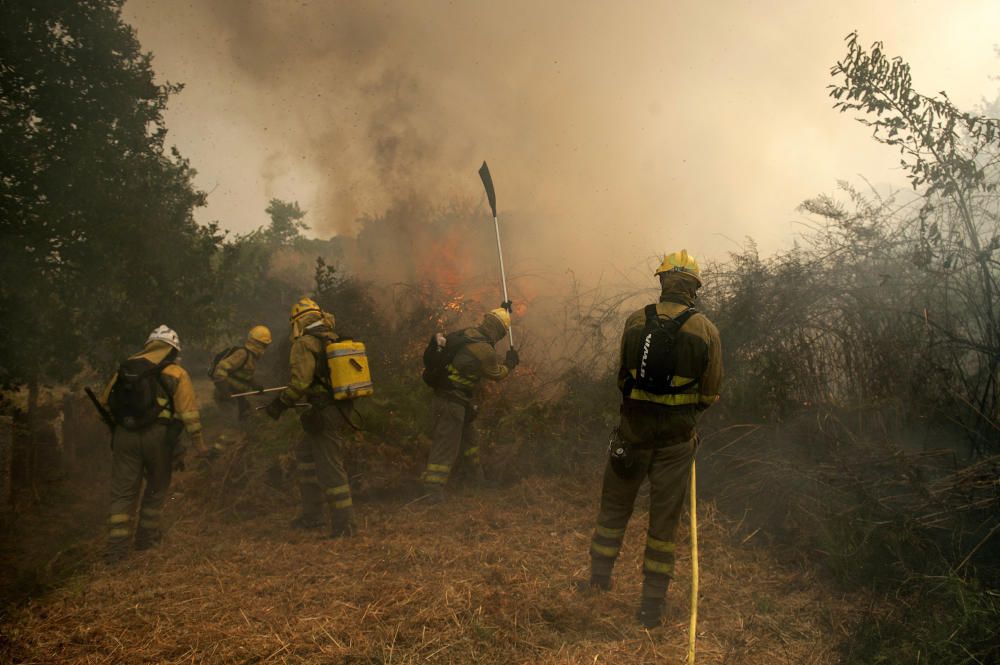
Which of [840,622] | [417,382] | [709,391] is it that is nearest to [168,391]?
[417,382]

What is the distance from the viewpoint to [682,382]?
4.12 metres

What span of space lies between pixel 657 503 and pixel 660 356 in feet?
3.27

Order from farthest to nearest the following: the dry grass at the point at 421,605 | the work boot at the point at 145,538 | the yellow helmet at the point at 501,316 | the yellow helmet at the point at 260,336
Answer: the yellow helmet at the point at 260,336
the yellow helmet at the point at 501,316
the work boot at the point at 145,538
the dry grass at the point at 421,605

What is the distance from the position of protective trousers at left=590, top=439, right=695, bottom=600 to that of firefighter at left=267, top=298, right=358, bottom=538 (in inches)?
114

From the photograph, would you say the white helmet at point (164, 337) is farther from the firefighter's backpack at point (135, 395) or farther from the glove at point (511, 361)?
the glove at point (511, 361)

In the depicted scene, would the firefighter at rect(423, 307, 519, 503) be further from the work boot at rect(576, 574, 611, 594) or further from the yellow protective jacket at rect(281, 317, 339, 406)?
the work boot at rect(576, 574, 611, 594)

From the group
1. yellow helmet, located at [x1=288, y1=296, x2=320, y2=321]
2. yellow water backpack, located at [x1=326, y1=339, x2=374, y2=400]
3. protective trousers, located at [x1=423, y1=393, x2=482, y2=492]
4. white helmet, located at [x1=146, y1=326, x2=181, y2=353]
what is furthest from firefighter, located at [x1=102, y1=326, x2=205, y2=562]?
protective trousers, located at [x1=423, y1=393, x2=482, y2=492]

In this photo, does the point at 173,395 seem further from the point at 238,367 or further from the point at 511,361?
the point at 511,361

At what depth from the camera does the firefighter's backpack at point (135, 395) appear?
5.92m

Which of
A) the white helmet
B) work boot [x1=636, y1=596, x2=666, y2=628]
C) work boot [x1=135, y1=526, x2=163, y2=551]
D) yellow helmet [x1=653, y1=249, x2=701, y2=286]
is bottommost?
work boot [x1=135, y1=526, x2=163, y2=551]

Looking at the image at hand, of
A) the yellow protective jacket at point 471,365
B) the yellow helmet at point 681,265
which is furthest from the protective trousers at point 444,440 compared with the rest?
the yellow helmet at point 681,265

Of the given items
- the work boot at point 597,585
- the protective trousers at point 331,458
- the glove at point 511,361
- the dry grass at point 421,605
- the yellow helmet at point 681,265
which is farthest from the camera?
the glove at point 511,361

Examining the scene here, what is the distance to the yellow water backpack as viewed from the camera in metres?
6.17

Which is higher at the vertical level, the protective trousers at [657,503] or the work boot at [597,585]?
the protective trousers at [657,503]
